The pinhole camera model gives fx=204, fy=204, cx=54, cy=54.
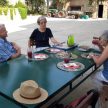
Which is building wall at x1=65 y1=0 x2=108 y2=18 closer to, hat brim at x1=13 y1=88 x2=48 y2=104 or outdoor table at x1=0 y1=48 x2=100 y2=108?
outdoor table at x1=0 y1=48 x2=100 y2=108

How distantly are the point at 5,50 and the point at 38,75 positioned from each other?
3.53 feet

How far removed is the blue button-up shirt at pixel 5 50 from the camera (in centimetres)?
303

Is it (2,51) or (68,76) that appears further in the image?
(2,51)

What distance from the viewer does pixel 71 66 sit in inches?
104

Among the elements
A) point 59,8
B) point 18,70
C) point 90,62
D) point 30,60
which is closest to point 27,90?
point 18,70

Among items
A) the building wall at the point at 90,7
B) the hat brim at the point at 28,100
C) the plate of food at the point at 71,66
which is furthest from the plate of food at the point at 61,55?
the building wall at the point at 90,7

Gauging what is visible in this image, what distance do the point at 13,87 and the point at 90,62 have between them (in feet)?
4.07

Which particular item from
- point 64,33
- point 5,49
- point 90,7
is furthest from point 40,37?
point 90,7

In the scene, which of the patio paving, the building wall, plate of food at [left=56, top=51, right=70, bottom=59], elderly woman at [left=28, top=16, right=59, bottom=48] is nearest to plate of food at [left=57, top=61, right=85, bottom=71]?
plate of food at [left=56, top=51, right=70, bottom=59]

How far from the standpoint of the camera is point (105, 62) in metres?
2.62

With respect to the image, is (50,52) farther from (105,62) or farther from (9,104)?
(9,104)

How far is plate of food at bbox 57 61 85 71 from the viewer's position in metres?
2.56

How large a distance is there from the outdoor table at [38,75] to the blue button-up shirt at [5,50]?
8.5 inches

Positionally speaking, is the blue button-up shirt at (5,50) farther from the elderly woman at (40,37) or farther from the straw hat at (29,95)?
the straw hat at (29,95)
